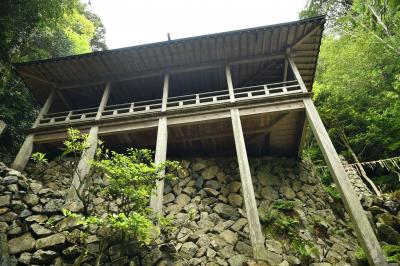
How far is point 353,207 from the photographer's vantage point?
574 centimetres

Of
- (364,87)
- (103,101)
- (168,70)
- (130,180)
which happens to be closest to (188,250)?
(130,180)

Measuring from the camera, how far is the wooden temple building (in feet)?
27.7

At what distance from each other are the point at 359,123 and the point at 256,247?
36.1ft

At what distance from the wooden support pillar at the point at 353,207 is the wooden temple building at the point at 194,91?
154 millimetres

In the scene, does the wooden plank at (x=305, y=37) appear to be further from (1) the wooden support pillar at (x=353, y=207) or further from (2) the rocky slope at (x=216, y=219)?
(2) the rocky slope at (x=216, y=219)

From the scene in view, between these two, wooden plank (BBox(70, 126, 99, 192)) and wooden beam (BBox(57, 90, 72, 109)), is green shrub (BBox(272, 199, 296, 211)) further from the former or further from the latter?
wooden beam (BBox(57, 90, 72, 109))

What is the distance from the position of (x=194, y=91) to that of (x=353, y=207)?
26.8ft

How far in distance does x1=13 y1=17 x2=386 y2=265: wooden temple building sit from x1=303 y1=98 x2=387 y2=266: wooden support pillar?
0.50ft

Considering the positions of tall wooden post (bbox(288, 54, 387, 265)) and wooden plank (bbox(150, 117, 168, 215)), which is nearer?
tall wooden post (bbox(288, 54, 387, 265))

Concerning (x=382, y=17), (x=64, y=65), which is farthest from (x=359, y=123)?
(x=64, y=65)

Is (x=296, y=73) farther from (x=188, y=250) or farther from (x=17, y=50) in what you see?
(x=17, y=50)

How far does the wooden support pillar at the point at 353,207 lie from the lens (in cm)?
519

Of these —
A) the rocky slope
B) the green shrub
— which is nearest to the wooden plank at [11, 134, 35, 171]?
the rocky slope

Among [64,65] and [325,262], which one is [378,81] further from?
[64,65]
